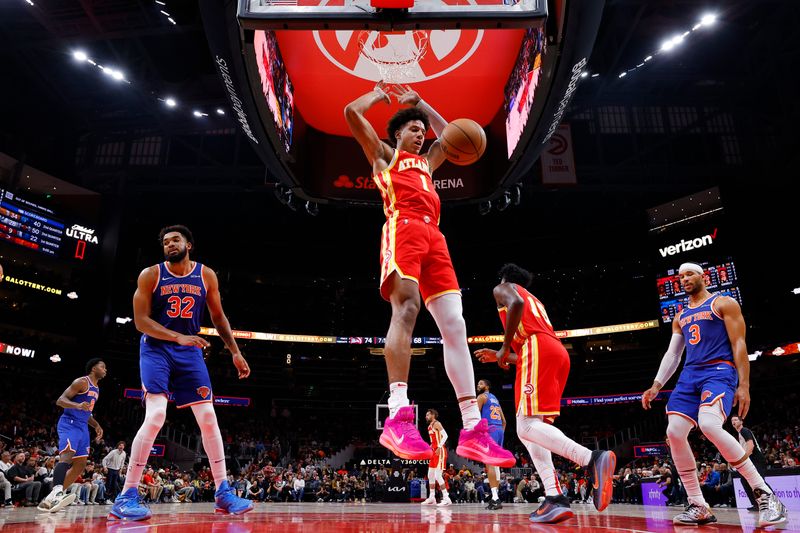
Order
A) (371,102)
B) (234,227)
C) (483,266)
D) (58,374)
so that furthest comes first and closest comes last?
(483,266) → (234,227) → (58,374) → (371,102)

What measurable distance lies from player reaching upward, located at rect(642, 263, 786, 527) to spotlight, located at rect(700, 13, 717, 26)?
991 cm

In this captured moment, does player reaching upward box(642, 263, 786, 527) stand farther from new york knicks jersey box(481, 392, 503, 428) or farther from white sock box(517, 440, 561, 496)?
new york knicks jersey box(481, 392, 503, 428)

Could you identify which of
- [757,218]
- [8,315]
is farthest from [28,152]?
[757,218]

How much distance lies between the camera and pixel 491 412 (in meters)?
8.57

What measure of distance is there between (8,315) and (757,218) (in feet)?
90.6

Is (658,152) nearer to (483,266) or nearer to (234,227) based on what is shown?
(483,266)

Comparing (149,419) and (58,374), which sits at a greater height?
(58,374)

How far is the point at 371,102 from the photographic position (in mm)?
3660

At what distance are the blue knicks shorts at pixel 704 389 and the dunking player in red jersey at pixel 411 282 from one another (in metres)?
1.83

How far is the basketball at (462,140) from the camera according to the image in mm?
3990

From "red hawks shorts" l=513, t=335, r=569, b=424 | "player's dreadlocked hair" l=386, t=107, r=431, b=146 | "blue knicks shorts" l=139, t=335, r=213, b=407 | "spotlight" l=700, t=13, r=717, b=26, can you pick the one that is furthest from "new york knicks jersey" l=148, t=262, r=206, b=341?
"spotlight" l=700, t=13, r=717, b=26

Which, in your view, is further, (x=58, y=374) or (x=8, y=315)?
(x=58, y=374)

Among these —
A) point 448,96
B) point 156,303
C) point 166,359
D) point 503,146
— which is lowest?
point 166,359

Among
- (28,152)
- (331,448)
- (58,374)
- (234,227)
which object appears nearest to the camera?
(28,152)
